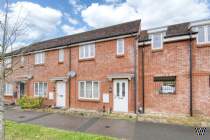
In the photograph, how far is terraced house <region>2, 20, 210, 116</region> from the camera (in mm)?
12195

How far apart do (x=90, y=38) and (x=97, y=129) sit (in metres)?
8.78

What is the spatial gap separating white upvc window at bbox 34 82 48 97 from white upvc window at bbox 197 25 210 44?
14576mm

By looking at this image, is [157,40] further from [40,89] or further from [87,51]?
[40,89]

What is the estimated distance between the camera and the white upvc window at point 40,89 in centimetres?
1922

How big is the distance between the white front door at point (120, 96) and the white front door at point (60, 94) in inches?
221

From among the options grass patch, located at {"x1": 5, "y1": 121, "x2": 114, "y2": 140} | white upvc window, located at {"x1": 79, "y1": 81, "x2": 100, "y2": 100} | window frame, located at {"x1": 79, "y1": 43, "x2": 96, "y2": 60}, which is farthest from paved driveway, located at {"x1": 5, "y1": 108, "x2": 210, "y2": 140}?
window frame, located at {"x1": 79, "y1": 43, "x2": 96, "y2": 60}

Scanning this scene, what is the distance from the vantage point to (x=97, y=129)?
984cm

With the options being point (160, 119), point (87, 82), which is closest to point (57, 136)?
point (160, 119)

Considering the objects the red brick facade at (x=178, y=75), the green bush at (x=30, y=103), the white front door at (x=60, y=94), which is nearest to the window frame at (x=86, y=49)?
the white front door at (x=60, y=94)

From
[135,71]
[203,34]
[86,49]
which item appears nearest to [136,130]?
[135,71]

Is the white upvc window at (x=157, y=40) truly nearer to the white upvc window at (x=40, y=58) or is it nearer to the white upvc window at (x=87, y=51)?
the white upvc window at (x=87, y=51)

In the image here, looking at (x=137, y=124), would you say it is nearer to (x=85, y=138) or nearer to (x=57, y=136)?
(x=85, y=138)

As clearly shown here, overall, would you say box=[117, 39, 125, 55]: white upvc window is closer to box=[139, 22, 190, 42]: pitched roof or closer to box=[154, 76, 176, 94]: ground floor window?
box=[139, 22, 190, 42]: pitched roof

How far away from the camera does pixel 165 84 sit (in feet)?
43.1
